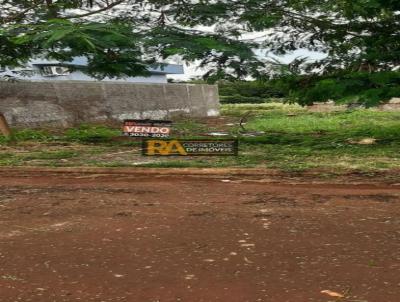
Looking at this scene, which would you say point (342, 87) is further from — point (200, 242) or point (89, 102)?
point (89, 102)

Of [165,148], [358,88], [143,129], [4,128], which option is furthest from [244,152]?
[4,128]

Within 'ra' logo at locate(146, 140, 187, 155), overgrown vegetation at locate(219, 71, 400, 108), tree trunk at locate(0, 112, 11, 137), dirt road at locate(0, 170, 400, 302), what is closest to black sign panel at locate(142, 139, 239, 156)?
'ra' logo at locate(146, 140, 187, 155)

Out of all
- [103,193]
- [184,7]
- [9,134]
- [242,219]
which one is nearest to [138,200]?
[103,193]

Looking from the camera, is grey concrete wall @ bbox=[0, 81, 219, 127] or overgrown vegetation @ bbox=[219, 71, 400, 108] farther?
grey concrete wall @ bbox=[0, 81, 219, 127]

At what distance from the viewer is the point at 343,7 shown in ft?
34.2

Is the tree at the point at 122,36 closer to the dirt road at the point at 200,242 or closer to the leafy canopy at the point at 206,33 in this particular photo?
the leafy canopy at the point at 206,33

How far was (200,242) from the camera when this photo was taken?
4.66 metres

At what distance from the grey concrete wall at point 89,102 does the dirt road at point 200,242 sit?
9.01m

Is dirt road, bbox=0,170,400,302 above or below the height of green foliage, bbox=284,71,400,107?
below

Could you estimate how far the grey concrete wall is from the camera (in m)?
15.7

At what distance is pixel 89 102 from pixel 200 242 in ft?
49.6

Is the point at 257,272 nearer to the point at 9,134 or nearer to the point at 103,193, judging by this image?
the point at 103,193

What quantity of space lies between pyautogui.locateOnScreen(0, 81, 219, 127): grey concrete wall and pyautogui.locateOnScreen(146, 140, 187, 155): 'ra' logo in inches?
255

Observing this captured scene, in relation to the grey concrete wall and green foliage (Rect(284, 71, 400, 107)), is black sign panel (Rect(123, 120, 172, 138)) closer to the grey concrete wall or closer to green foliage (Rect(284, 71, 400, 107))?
green foliage (Rect(284, 71, 400, 107))
